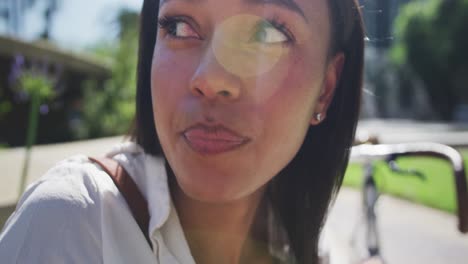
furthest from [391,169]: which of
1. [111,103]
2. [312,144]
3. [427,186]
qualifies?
[111,103]

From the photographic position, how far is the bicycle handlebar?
1.81 m

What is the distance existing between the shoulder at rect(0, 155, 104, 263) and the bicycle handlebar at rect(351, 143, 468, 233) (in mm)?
1329

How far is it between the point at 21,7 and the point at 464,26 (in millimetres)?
24487

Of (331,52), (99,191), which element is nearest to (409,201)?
(331,52)

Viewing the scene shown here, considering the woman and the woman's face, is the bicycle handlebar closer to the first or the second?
the woman

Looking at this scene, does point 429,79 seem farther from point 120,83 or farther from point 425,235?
point 425,235

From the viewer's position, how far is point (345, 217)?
5.98 m

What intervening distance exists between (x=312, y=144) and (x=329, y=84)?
289 millimetres

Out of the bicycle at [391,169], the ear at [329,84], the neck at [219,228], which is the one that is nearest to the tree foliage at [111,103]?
the bicycle at [391,169]

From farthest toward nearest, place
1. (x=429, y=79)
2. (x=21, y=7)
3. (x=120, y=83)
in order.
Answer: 1. (x=429, y=79)
2. (x=21, y=7)
3. (x=120, y=83)

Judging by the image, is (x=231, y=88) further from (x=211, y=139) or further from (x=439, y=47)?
(x=439, y=47)

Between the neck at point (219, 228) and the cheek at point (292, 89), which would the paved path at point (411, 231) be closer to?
the neck at point (219, 228)

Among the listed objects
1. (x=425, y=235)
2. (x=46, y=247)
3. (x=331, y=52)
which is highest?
(x=331, y=52)

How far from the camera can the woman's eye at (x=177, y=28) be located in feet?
3.84
